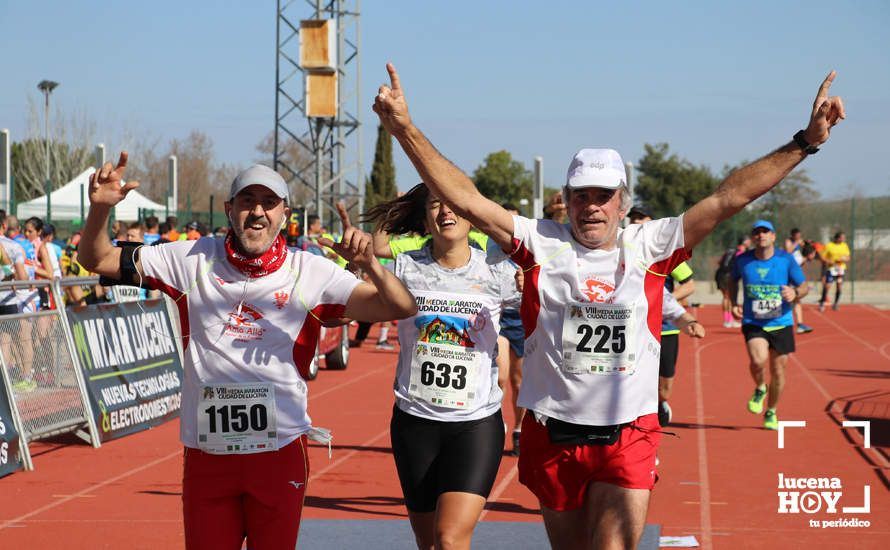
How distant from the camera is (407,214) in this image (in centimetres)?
697

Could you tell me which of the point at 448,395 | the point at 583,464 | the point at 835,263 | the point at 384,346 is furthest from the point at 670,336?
the point at 835,263

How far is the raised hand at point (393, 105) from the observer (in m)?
4.62

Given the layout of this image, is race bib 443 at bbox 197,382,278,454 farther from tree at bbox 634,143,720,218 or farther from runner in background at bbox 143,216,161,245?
tree at bbox 634,143,720,218

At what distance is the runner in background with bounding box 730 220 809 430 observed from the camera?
1226 centimetres

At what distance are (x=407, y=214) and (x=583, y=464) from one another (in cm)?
238

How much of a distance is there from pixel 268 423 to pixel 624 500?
4.89 feet

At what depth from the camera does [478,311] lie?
606 centimetres

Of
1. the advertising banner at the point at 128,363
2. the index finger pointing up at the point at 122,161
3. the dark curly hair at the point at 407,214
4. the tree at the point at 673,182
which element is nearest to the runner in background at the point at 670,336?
the dark curly hair at the point at 407,214

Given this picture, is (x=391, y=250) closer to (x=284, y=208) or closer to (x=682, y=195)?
(x=284, y=208)

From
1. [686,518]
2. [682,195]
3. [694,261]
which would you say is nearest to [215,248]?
[686,518]

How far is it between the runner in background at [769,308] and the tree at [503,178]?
57851 millimetres

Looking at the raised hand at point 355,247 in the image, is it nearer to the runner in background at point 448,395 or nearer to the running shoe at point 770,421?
the runner in background at point 448,395

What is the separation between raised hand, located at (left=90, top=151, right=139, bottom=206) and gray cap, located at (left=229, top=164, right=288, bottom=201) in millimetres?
378

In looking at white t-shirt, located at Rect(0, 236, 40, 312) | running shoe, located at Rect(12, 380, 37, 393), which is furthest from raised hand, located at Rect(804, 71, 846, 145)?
white t-shirt, located at Rect(0, 236, 40, 312)
